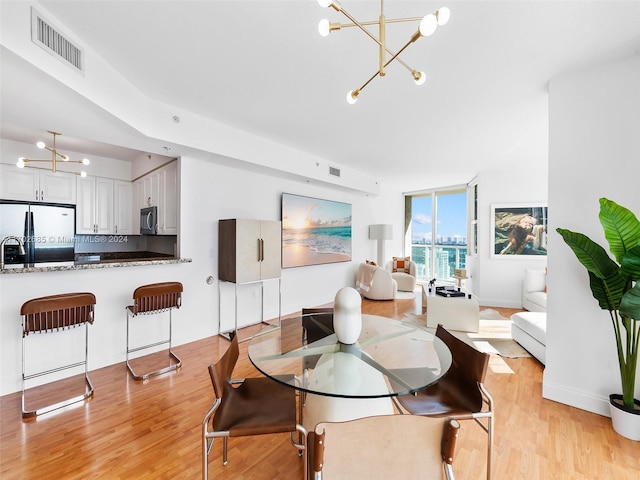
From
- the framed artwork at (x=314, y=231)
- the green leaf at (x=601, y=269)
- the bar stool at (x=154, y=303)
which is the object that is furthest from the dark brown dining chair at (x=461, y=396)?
the framed artwork at (x=314, y=231)

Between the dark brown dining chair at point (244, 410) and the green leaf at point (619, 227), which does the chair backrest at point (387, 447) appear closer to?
the dark brown dining chair at point (244, 410)

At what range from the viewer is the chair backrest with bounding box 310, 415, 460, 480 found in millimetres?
893

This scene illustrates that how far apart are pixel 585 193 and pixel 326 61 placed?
2366 millimetres

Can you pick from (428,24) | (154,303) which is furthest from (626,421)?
(154,303)

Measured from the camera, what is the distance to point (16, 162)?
12.9ft

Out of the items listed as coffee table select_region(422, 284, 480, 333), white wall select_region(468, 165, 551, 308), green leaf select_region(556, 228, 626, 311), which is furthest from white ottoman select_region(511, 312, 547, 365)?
white wall select_region(468, 165, 551, 308)

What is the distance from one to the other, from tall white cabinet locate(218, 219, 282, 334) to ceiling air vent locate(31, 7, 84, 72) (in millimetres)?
2092

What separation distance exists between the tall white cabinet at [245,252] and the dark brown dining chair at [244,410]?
2044 mm

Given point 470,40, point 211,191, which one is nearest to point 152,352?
point 211,191

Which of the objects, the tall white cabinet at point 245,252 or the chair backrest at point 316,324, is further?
the tall white cabinet at point 245,252

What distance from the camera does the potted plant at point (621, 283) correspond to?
5.78 ft

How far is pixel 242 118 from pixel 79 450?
10.7 ft

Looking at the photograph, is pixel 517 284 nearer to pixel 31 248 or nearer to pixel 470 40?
pixel 470 40

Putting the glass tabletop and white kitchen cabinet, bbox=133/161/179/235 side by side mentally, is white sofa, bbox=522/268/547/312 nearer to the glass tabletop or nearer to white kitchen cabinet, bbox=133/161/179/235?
the glass tabletop
